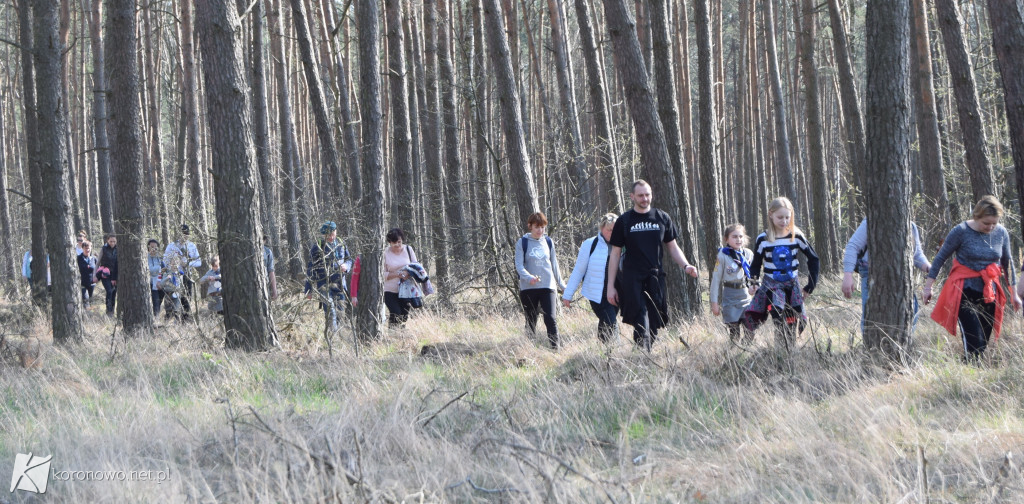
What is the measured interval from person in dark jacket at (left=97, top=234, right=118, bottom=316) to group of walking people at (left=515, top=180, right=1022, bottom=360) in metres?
10.8

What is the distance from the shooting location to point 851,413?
4.67 meters

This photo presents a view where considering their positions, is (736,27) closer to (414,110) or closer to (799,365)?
(414,110)

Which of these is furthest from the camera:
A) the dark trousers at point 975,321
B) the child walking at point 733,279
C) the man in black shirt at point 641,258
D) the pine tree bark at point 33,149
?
the pine tree bark at point 33,149

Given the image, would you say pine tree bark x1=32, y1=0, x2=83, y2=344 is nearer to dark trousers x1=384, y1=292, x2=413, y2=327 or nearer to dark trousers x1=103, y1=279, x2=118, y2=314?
dark trousers x1=384, y1=292, x2=413, y2=327

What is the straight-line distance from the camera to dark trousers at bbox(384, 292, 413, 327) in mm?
Answer: 10039

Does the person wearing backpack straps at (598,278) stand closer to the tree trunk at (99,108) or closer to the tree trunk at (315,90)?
the tree trunk at (315,90)

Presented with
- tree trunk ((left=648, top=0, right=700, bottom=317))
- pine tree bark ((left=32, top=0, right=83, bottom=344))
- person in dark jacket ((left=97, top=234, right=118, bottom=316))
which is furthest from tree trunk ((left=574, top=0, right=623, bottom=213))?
person in dark jacket ((left=97, top=234, right=118, bottom=316))

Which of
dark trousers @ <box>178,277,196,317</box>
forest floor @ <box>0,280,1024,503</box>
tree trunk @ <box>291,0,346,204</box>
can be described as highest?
tree trunk @ <box>291,0,346,204</box>

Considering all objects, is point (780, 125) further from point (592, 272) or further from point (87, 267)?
point (87, 267)

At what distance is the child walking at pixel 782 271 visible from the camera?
21.1 ft

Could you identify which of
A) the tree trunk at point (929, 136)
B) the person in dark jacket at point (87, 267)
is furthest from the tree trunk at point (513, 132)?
the person in dark jacket at point (87, 267)

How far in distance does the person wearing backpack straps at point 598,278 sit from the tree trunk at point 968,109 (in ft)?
15.1

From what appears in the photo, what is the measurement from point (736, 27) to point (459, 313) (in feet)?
88.0

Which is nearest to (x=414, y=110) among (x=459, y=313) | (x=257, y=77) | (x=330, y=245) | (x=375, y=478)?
(x=257, y=77)
